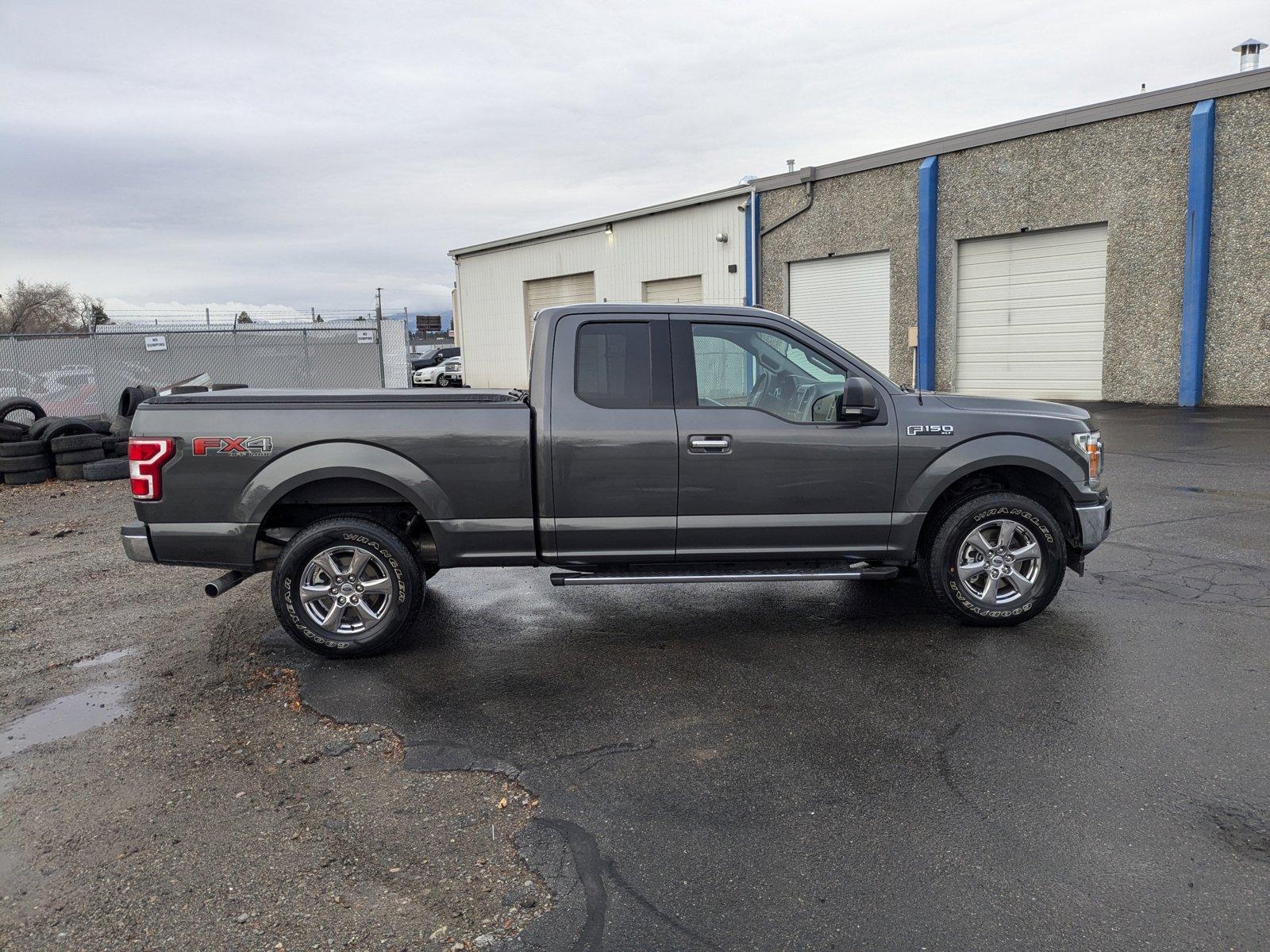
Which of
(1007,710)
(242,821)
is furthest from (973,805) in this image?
(242,821)

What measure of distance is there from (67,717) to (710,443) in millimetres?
3620

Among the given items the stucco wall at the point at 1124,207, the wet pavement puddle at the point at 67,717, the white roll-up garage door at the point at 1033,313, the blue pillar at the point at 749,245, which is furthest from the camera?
the blue pillar at the point at 749,245

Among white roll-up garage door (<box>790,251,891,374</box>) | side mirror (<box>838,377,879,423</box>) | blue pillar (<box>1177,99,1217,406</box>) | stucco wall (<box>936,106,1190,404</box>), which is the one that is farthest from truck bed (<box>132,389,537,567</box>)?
white roll-up garage door (<box>790,251,891,374</box>)

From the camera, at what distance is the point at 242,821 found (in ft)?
11.7

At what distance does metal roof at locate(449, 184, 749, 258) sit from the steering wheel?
835 inches

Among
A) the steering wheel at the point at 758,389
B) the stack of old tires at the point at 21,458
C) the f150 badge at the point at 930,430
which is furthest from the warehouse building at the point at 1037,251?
the stack of old tires at the point at 21,458

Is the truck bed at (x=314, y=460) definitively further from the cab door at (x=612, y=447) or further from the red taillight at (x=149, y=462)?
the cab door at (x=612, y=447)

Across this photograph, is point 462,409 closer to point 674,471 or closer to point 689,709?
point 674,471

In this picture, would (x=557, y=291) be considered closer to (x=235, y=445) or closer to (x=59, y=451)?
(x=59, y=451)

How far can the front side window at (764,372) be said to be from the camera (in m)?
5.59

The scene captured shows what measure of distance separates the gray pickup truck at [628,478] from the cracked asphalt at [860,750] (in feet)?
1.52

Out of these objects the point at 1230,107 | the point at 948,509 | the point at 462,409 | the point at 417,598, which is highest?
the point at 1230,107

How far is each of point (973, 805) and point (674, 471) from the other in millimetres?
2489

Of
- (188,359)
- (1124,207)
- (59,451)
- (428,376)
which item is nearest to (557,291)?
(428,376)
